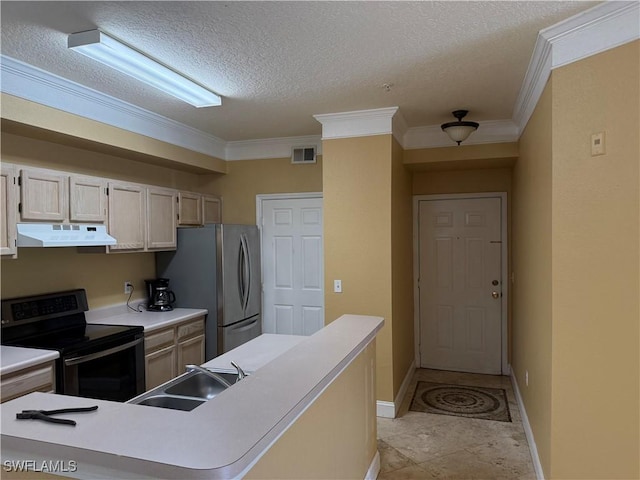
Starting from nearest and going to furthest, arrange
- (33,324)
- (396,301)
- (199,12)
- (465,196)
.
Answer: (199,12) < (33,324) < (396,301) < (465,196)

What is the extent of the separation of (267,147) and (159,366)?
8.17 feet

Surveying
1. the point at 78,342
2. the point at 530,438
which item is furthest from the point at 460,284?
the point at 78,342

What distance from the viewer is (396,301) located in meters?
3.96

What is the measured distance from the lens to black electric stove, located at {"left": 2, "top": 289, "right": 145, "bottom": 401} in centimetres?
279

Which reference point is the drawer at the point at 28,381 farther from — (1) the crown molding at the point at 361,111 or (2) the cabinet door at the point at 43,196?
(1) the crown molding at the point at 361,111

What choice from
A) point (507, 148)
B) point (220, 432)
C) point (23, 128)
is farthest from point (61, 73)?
point (507, 148)

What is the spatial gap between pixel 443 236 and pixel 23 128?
3985 millimetres

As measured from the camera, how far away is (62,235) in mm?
2982

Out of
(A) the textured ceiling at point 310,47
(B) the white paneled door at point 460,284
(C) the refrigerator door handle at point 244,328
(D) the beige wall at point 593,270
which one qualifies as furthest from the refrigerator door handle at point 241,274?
(D) the beige wall at point 593,270

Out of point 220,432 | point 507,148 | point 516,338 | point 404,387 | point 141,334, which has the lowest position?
point 404,387

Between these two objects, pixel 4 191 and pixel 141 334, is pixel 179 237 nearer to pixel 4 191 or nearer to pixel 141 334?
pixel 141 334

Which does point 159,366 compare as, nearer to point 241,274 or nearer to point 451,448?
point 241,274

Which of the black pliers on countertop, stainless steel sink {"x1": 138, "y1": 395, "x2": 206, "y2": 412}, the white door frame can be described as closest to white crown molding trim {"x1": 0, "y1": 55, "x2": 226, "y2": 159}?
stainless steel sink {"x1": 138, "y1": 395, "x2": 206, "y2": 412}

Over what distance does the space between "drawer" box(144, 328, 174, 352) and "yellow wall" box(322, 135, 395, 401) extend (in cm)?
139
